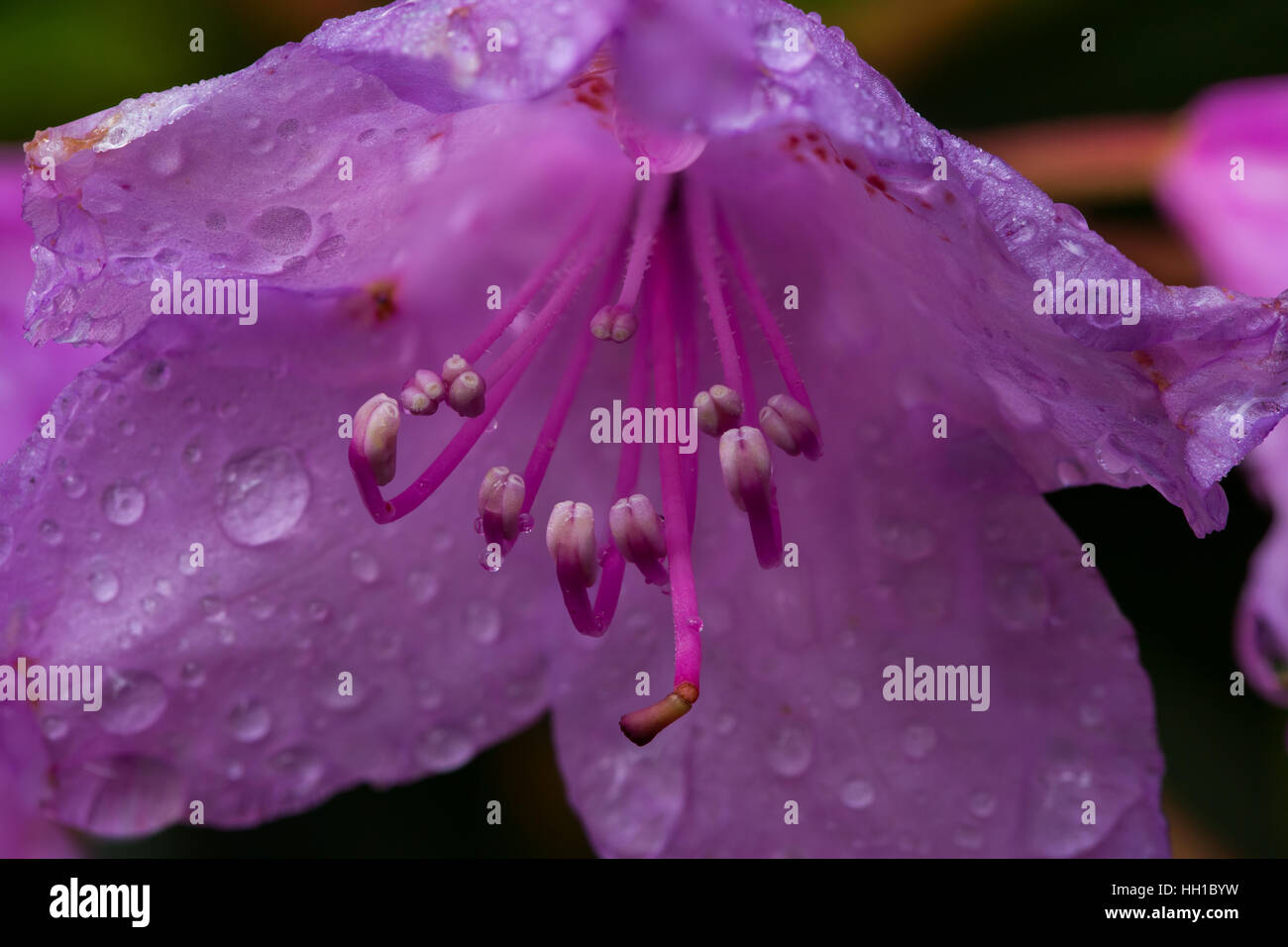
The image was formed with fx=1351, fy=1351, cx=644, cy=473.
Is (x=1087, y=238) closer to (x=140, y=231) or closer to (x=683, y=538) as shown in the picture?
(x=683, y=538)

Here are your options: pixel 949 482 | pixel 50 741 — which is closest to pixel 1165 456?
pixel 949 482

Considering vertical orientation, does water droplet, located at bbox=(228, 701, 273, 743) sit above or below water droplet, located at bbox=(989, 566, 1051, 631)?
below

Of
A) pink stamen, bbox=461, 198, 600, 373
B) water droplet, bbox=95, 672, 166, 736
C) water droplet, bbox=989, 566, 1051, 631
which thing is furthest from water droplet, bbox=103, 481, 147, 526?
water droplet, bbox=989, 566, 1051, 631

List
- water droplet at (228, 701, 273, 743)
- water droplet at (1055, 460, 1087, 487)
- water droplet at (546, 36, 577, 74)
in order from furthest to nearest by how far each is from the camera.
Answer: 1. water droplet at (228, 701, 273, 743)
2. water droplet at (1055, 460, 1087, 487)
3. water droplet at (546, 36, 577, 74)

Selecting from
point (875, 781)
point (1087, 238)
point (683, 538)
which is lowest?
point (875, 781)

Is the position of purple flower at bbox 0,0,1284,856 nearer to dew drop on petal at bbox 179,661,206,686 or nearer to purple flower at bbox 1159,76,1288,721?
dew drop on petal at bbox 179,661,206,686

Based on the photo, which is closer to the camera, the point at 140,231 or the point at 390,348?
the point at 140,231
